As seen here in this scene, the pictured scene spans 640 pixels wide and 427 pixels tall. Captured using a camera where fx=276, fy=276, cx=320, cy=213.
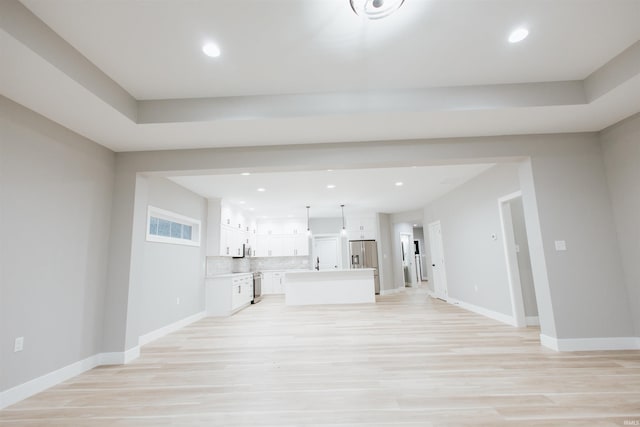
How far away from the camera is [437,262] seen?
7.87 metres

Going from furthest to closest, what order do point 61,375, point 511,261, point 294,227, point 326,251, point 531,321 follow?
point 326,251
point 294,227
point 511,261
point 531,321
point 61,375

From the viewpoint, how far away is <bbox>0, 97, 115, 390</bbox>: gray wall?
7.79 ft

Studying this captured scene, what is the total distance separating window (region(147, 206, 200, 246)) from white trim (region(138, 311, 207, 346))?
4.79ft

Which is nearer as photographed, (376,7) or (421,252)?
(376,7)

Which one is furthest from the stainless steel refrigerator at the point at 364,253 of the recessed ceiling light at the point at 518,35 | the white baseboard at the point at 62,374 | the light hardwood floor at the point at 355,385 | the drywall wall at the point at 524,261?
the recessed ceiling light at the point at 518,35

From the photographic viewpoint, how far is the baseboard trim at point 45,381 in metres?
2.32

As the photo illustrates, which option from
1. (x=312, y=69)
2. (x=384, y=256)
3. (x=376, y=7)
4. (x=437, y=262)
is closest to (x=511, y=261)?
(x=437, y=262)

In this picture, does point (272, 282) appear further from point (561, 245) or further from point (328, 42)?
point (328, 42)

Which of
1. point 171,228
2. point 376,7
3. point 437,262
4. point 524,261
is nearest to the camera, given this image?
point 376,7

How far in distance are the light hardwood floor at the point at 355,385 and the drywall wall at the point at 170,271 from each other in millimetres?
675

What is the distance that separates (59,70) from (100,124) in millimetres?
913

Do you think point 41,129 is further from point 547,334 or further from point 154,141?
point 547,334

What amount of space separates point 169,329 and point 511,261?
6.02 m

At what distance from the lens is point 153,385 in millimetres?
2670
